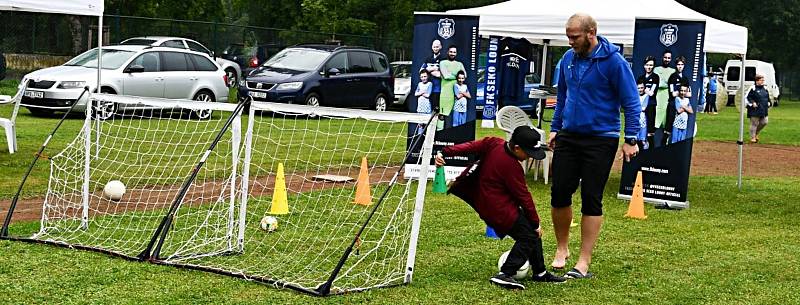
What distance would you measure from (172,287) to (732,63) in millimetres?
41898

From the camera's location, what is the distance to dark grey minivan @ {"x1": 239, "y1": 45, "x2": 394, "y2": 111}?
73.6 feet

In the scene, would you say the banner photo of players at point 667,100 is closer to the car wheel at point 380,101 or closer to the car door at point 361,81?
the car door at point 361,81

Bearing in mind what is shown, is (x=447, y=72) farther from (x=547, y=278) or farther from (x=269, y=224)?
(x=547, y=278)

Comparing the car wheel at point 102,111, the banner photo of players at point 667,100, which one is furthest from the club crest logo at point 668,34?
the car wheel at point 102,111

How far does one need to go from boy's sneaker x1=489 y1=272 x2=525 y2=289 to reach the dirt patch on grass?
28.2 feet

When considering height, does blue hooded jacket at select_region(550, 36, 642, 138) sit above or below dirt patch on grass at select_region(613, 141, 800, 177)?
above

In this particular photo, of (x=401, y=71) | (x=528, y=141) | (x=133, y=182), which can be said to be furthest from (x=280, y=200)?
(x=401, y=71)

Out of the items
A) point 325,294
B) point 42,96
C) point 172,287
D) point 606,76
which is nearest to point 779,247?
point 606,76

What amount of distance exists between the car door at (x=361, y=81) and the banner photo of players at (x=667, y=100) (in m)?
12.7

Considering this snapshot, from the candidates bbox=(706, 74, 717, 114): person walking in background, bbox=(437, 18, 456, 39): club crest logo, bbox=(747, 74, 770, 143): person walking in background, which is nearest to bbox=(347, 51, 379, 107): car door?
bbox=(747, 74, 770, 143): person walking in background

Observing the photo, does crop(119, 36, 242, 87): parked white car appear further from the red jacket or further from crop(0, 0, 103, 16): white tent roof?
the red jacket

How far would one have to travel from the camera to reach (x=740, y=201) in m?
12.1

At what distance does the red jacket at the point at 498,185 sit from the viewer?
22.4ft

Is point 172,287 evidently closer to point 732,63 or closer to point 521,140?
point 521,140
